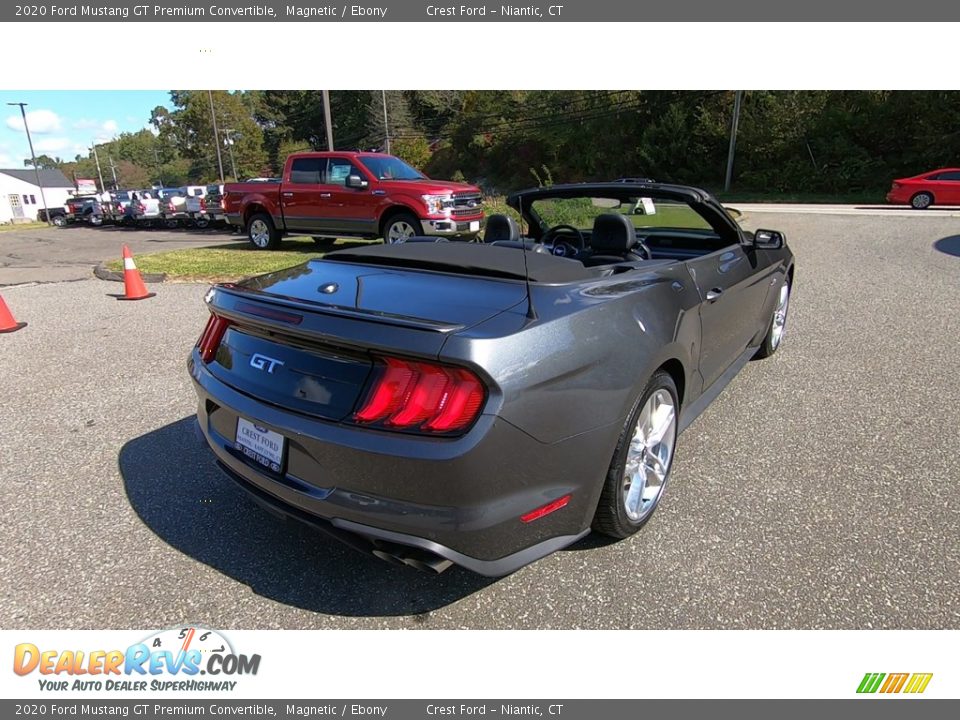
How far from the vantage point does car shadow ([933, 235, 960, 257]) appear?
34.9 ft

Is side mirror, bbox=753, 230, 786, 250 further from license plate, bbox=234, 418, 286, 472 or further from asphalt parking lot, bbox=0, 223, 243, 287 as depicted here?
asphalt parking lot, bbox=0, 223, 243, 287

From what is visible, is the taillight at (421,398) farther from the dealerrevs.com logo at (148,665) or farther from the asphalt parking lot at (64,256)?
the asphalt parking lot at (64,256)

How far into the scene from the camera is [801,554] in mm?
2396

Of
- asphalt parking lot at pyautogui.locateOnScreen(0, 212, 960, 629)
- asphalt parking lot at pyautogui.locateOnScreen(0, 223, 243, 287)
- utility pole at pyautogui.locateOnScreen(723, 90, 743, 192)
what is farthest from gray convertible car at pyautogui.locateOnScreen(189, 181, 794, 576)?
utility pole at pyautogui.locateOnScreen(723, 90, 743, 192)

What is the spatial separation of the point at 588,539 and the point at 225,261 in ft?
33.3

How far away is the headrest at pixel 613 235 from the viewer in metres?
3.16

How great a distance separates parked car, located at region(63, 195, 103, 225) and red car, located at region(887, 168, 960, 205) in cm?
3711

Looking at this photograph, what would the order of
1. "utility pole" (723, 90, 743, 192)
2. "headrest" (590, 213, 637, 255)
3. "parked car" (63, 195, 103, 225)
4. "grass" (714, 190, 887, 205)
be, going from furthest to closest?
"utility pole" (723, 90, 743, 192)
"parked car" (63, 195, 103, 225)
"grass" (714, 190, 887, 205)
"headrest" (590, 213, 637, 255)

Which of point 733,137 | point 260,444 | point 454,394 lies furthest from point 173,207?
point 733,137

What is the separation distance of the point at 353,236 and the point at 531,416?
402 inches

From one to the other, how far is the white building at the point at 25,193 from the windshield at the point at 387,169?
82.8 meters

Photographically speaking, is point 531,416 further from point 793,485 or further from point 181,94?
point 181,94

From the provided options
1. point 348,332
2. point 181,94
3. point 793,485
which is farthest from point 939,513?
point 181,94

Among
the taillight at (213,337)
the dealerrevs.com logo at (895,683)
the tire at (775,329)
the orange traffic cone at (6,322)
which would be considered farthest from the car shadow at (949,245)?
the orange traffic cone at (6,322)
